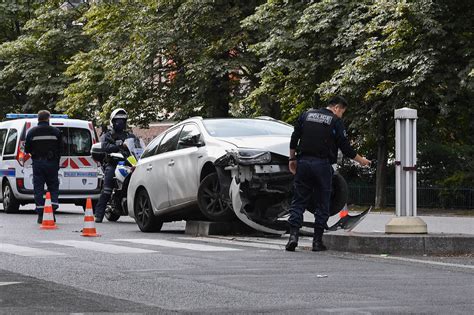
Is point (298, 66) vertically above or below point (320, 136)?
above

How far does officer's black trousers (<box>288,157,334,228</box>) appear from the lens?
14227 millimetres

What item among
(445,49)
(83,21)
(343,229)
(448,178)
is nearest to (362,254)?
(343,229)

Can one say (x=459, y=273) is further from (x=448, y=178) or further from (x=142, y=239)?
(x=448, y=178)

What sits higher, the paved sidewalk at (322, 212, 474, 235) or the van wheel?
the van wheel

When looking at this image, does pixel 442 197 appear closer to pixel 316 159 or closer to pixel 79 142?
pixel 79 142

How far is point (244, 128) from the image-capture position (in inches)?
693

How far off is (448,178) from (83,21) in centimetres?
2422

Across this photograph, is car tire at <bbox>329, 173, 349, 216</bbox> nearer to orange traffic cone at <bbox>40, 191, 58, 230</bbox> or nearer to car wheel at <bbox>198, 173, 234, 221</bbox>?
car wheel at <bbox>198, 173, 234, 221</bbox>

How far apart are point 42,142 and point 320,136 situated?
8.06m

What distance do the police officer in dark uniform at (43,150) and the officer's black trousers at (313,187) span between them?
7730 millimetres

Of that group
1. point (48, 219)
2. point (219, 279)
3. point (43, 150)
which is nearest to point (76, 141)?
point (43, 150)

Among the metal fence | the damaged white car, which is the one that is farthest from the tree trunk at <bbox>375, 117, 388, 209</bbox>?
the damaged white car

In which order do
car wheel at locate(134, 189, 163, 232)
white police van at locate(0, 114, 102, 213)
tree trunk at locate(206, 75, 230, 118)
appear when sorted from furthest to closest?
tree trunk at locate(206, 75, 230, 118), white police van at locate(0, 114, 102, 213), car wheel at locate(134, 189, 163, 232)

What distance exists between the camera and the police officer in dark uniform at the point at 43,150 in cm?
2109
